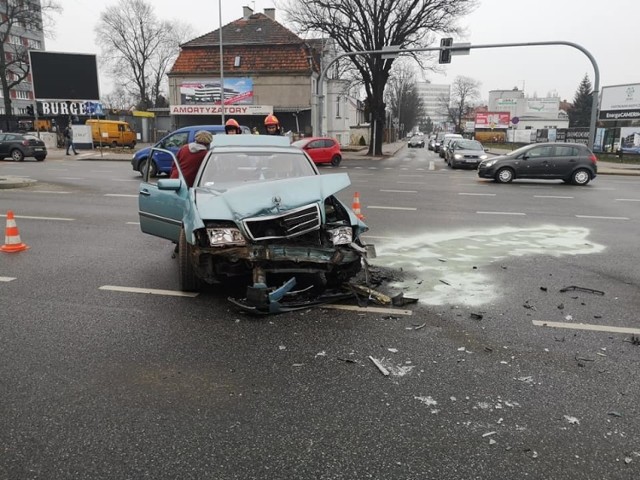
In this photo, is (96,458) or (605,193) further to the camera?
(605,193)

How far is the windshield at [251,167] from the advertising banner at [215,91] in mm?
36148

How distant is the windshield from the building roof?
35.5 metres

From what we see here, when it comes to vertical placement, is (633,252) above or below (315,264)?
below

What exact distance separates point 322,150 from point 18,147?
17043 millimetres

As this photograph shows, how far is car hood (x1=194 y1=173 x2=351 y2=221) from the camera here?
493 cm

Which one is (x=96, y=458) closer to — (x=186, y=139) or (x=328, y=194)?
(x=328, y=194)

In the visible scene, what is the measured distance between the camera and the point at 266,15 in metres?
46.0

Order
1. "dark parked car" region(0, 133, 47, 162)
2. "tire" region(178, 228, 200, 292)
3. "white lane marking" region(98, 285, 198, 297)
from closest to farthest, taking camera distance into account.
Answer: "tire" region(178, 228, 200, 292), "white lane marking" region(98, 285, 198, 297), "dark parked car" region(0, 133, 47, 162)

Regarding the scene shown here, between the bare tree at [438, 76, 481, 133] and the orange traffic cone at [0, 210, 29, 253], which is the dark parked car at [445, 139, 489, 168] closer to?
the orange traffic cone at [0, 210, 29, 253]

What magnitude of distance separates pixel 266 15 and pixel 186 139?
33.7 metres

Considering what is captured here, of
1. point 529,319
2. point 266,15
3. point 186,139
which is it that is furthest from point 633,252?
point 266,15

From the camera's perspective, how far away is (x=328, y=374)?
3783 millimetres

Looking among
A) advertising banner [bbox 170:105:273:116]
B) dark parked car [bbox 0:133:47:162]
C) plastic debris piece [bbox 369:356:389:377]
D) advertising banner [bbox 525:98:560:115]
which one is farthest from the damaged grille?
advertising banner [bbox 525:98:560:115]

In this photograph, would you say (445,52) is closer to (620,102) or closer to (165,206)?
(620,102)
